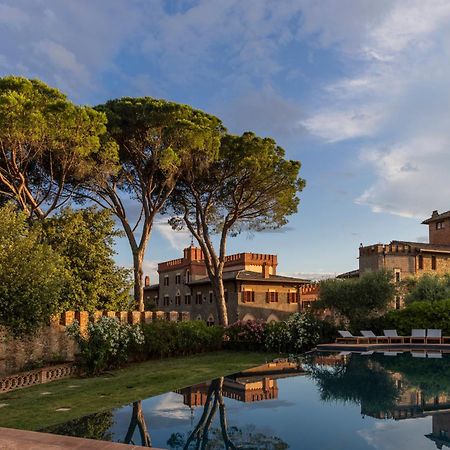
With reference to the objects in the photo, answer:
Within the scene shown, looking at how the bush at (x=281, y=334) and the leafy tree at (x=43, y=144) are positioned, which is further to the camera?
the bush at (x=281, y=334)

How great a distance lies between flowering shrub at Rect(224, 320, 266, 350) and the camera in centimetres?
2083

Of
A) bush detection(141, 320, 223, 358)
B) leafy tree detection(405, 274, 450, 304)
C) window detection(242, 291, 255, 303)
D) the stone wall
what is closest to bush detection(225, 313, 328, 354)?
bush detection(141, 320, 223, 358)

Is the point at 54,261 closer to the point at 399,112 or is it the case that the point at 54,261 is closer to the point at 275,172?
the point at 399,112

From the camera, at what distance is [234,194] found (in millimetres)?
26094

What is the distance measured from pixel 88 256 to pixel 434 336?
45.7 feet

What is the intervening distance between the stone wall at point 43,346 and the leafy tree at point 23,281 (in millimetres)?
498

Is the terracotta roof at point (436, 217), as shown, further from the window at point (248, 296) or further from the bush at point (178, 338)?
the bush at point (178, 338)

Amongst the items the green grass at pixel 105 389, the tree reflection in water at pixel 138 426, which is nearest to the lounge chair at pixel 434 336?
the green grass at pixel 105 389

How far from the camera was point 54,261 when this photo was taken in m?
15.1

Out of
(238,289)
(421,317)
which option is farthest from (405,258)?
(421,317)

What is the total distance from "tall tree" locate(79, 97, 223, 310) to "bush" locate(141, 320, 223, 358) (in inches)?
123

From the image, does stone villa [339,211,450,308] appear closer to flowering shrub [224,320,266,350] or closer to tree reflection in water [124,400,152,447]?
flowering shrub [224,320,266,350]

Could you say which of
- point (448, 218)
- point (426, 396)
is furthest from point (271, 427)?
point (448, 218)

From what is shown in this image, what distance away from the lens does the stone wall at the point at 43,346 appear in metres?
14.3
